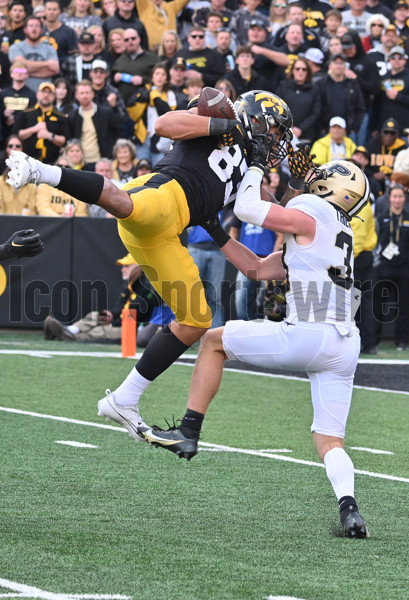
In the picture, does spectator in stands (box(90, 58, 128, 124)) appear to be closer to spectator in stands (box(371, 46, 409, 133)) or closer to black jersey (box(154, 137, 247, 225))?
spectator in stands (box(371, 46, 409, 133))

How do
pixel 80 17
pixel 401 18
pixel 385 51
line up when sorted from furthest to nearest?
pixel 401 18
pixel 80 17
pixel 385 51

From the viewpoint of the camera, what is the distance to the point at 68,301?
14.1 meters

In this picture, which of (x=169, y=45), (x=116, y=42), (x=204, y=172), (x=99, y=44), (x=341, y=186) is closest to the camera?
(x=341, y=186)

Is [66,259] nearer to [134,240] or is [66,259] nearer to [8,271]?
[8,271]

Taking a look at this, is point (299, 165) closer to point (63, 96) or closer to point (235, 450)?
point (235, 450)

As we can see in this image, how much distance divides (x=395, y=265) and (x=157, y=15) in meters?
5.31

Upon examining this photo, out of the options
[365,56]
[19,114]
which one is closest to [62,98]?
[19,114]

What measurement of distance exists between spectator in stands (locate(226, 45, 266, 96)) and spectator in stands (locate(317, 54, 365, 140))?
0.87m

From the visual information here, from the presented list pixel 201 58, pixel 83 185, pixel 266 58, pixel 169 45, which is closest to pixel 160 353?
pixel 83 185

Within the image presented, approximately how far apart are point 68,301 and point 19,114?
97.0 inches

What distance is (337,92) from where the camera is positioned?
15.4 meters

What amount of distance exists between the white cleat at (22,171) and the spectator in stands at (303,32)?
11.2 meters

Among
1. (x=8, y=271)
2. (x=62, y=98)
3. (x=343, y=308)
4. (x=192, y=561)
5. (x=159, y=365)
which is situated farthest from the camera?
(x=62, y=98)

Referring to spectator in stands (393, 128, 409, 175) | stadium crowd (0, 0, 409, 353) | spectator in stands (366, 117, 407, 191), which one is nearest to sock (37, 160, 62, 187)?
stadium crowd (0, 0, 409, 353)
